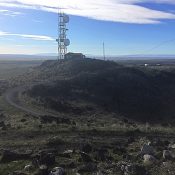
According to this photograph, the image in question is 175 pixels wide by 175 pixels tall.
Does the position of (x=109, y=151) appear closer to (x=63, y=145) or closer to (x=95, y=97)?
(x=63, y=145)

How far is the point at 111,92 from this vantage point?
237 feet

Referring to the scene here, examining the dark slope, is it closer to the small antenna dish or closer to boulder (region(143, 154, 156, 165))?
the small antenna dish

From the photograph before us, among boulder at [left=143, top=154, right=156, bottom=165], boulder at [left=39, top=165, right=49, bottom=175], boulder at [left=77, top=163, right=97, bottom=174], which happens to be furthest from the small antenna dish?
boulder at [left=39, top=165, right=49, bottom=175]

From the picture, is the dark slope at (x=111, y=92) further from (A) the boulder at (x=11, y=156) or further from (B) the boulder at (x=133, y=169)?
(B) the boulder at (x=133, y=169)

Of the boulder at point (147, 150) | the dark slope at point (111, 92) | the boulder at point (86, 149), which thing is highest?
the boulder at point (147, 150)

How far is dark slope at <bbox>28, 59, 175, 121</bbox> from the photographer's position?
57750 mm

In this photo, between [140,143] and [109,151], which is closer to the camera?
[109,151]

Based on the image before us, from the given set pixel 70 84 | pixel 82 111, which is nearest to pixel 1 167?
pixel 82 111

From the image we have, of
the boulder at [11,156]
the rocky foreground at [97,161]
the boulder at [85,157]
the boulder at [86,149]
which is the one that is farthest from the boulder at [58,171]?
the boulder at [86,149]

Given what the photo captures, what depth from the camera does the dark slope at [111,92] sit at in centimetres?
5775

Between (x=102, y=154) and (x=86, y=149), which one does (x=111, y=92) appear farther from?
(x=102, y=154)

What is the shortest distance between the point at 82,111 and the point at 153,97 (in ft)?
91.1

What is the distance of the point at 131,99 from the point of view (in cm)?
7081

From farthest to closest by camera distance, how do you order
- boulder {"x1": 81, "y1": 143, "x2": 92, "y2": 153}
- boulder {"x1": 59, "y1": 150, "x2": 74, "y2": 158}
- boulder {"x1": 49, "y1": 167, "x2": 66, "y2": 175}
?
boulder {"x1": 81, "y1": 143, "x2": 92, "y2": 153}
boulder {"x1": 59, "y1": 150, "x2": 74, "y2": 158}
boulder {"x1": 49, "y1": 167, "x2": 66, "y2": 175}
